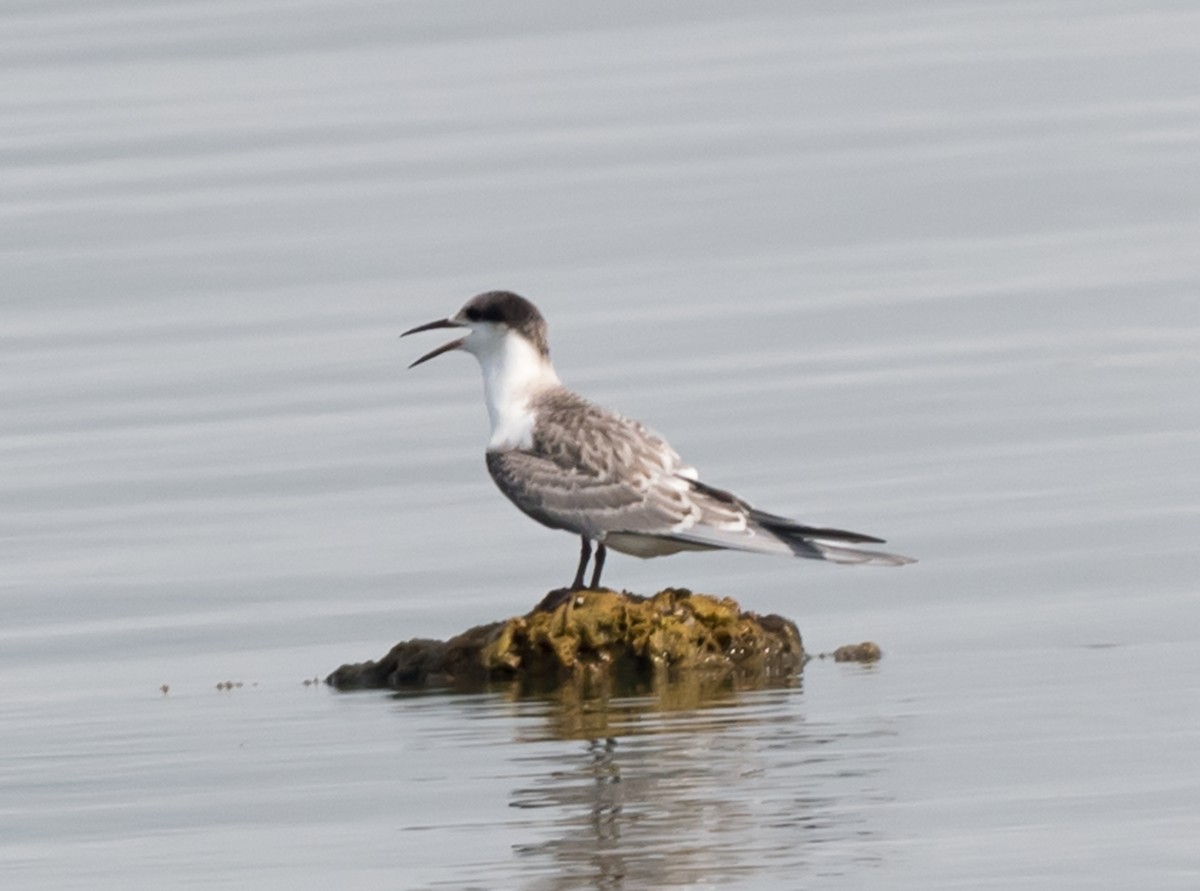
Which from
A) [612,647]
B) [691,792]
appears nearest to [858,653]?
[612,647]

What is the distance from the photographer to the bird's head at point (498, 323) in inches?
515

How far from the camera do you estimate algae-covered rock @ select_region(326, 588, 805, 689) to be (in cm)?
1145

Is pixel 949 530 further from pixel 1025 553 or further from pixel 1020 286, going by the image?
pixel 1020 286

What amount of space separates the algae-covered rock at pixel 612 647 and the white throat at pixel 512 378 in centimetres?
136

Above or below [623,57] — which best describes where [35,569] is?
below

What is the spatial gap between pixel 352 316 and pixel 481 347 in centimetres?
914

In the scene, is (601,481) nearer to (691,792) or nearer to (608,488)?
(608,488)

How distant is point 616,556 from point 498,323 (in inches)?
84.8

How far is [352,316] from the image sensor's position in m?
22.2

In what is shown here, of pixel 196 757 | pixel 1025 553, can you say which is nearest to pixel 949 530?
pixel 1025 553

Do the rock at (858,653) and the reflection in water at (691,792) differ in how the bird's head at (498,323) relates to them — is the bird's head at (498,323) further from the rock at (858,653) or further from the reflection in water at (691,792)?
the reflection in water at (691,792)

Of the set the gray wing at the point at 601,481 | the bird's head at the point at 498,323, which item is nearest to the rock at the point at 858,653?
the gray wing at the point at 601,481

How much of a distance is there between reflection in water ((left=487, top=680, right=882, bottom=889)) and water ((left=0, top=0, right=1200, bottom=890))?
0.08 ft

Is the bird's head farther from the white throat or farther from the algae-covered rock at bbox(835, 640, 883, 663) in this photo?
the algae-covered rock at bbox(835, 640, 883, 663)
